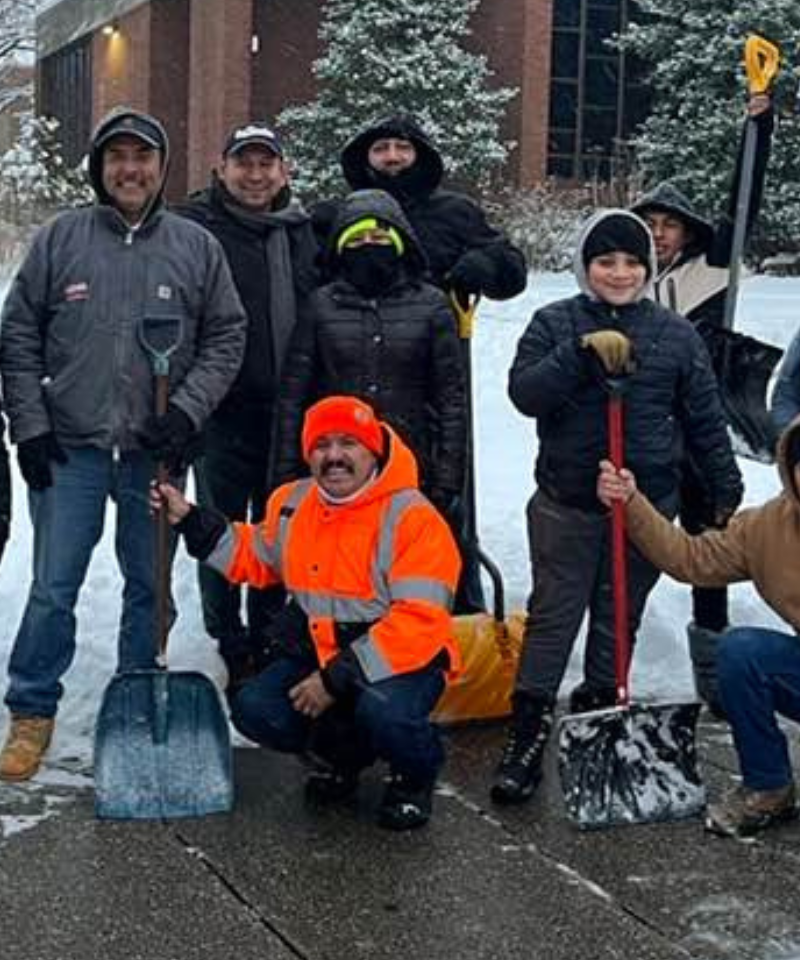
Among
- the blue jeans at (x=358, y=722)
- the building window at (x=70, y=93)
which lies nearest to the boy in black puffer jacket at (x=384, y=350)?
the blue jeans at (x=358, y=722)

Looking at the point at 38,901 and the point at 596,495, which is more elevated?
the point at 596,495

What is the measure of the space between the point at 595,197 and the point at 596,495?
55.9 ft

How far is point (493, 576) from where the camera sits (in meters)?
5.88

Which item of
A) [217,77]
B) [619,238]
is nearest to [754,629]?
[619,238]

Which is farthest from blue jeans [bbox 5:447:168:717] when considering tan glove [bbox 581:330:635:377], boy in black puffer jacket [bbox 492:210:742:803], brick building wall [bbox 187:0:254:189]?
brick building wall [bbox 187:0:254:189]

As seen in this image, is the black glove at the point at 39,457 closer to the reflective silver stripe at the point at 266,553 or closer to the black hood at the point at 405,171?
the reflective silver stripe at the point at 266,553

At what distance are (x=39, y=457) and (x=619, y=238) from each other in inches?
75.2

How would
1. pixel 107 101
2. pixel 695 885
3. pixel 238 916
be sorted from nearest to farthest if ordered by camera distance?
1. pixel 238 916
2. pixel 695 885
3. pixel 107 101

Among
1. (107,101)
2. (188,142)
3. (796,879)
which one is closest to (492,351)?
(796,879)

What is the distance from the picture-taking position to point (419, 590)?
189 inches

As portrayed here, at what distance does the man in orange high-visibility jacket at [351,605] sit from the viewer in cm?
478

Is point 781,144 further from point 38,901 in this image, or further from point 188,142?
point 38,901

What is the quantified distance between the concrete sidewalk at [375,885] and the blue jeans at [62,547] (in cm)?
39

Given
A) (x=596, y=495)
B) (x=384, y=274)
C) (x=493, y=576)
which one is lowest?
(x=493, y=576)
